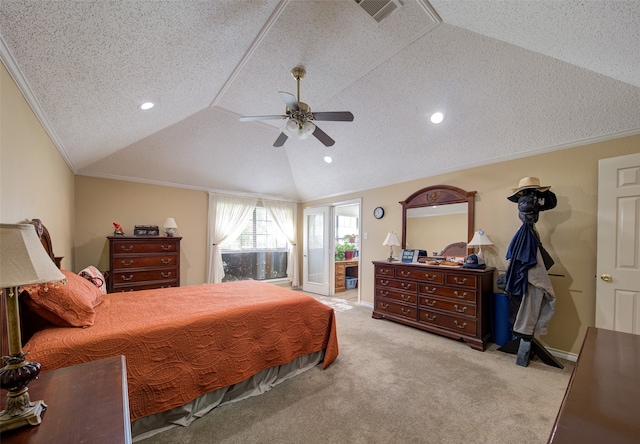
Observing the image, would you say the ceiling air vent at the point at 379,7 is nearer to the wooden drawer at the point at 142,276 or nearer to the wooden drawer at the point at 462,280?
the wooden drawer at the point at 462,280

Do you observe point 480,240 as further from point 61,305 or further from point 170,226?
point 170,226

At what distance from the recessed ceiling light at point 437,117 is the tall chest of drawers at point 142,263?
4195mm

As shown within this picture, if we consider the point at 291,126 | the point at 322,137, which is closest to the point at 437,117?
the point at 322,137

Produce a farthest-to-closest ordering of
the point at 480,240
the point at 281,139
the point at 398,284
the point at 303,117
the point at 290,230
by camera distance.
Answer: the point at 290,230 < the point at 398,284 < the point at 480,240 < the point at 281,139 < the point at 303,117

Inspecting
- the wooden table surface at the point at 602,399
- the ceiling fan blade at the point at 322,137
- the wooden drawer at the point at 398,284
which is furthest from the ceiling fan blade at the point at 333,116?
the wooden drawer at the point at 398,284

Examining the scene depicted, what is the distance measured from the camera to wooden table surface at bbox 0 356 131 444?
79 cm

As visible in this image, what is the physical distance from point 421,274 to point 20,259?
3745mm

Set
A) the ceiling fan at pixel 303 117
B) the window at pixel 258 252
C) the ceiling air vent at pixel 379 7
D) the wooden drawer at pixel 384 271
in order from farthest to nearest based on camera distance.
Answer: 1. the window at pixel 258 252
2. the wooden drawer at pixel 384 271
3. the ceiling fan at pixel 303 117
4. the ceiling air vent at pixel 379 7

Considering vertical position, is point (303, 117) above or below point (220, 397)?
above

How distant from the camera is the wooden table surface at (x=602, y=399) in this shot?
69 centimetres

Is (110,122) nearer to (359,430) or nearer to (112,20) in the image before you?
(112,20)

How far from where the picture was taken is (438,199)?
4.00 m

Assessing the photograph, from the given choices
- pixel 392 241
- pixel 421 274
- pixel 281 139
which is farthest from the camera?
pixel 392 241

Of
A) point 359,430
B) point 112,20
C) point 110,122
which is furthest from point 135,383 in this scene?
point 110,122
